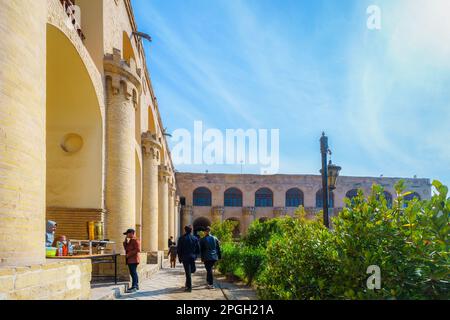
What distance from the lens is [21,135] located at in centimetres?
420

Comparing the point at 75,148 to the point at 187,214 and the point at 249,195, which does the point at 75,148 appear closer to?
the point at 187,214

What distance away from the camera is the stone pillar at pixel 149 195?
15680mm

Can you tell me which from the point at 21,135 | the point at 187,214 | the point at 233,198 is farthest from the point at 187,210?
the point at 21,135

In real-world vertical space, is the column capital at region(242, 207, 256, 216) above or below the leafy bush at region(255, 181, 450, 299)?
below

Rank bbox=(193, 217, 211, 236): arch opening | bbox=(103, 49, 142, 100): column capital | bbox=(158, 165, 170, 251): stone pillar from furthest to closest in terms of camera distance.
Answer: bbox=(193, 217, 211, 236): arch opening → bbox=(158, 165, 170, 251): stone pillar → bbox=(103, 49, 142, 100): column capital

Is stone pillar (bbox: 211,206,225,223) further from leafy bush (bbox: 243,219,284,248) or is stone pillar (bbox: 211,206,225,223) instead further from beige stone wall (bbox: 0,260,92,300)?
beige stone wall (bbox: 0,260,92,300)

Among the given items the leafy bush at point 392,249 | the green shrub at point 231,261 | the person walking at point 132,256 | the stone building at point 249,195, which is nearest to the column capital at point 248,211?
the stone building at point 249,195

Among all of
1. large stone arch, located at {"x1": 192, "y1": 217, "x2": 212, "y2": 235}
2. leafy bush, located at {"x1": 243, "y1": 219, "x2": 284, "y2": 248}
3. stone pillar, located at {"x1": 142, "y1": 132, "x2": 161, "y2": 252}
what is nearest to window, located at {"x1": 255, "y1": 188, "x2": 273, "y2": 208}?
large stone arch, located at {"x1": 192, "y1": 217, "x2": 212, "y2": 235}

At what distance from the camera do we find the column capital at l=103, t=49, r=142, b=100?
1002 centimetres

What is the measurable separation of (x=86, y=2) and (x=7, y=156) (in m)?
7.26

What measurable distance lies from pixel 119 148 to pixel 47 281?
20.2 feet

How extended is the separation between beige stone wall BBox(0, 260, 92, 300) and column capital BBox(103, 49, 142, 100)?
6.00 m

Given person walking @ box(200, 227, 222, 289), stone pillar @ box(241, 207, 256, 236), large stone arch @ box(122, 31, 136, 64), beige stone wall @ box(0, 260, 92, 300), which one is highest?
large stone arch @ box(122, 31, 136, 64)
